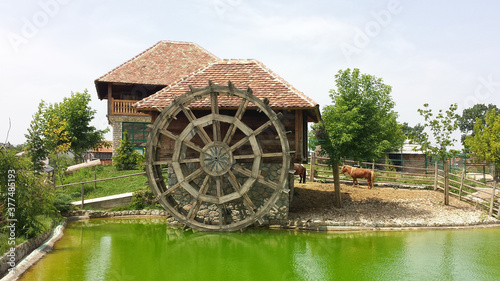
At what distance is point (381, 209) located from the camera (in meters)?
13.1

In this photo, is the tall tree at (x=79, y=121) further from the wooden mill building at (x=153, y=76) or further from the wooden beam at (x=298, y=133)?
the wooden beam at (x=298, y=133)

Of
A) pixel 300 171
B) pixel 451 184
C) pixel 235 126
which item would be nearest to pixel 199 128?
pixel 235 126

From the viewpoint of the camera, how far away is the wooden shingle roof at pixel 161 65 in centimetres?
2111

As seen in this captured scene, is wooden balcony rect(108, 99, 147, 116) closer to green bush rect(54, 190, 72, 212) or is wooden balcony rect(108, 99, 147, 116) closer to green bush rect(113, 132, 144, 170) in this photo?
green bush rect(113, 132, 144, 170)

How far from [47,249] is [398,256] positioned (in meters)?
7.55

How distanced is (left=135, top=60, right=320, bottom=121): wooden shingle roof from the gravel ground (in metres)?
3.19

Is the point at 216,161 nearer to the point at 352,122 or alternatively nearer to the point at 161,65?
the point at 352,122

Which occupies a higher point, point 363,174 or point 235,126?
point 235,126

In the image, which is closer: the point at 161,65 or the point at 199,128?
the point at 199,128

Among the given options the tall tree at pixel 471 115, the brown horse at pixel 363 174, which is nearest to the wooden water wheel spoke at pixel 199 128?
the brown horse at pixel 363 174

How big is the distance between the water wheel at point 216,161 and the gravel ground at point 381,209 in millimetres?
1599

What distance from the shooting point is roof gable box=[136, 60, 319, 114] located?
11109mm

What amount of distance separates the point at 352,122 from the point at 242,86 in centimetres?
400

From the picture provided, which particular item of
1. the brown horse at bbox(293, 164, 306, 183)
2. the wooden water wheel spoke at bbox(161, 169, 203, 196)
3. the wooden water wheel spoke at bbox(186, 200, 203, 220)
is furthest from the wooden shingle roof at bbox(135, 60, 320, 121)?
the brown horse at bbox(293, 164, 306, 183)
